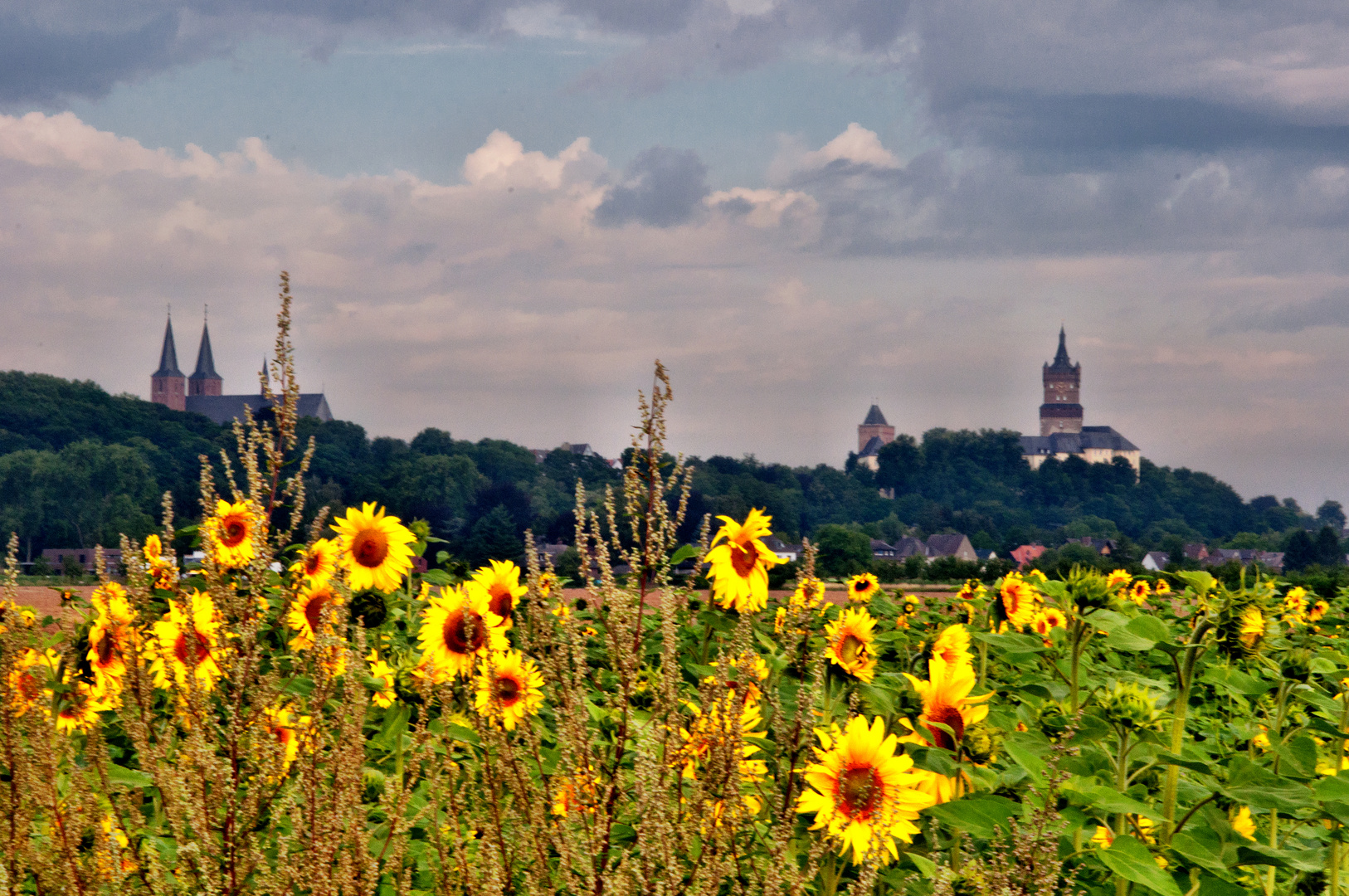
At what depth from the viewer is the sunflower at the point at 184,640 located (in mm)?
2869

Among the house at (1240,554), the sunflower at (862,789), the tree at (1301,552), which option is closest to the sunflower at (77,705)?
the sunflower at (862,789)

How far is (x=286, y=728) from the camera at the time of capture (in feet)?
8.74

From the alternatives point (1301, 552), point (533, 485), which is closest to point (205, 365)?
point (533, 485)

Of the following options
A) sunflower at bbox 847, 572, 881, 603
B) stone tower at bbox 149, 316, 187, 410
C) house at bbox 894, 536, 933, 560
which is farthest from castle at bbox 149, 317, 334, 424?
sunflower at bbox 847, 572, 881, 603

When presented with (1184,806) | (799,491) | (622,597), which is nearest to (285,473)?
(622,597)

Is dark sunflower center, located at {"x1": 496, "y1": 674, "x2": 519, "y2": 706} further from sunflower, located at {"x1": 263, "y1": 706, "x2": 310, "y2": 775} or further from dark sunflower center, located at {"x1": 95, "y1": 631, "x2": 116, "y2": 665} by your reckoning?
dark sunflower center, located at {"x1": 95, "y1": 631, "x2": 116, "y2": 665}

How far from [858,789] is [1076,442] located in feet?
561

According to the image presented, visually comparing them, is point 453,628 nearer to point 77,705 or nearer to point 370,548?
point 370,548

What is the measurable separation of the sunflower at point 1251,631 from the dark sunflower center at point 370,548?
318 cm

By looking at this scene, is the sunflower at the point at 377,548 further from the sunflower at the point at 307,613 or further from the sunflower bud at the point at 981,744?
the sunflower bud at the point at 981,744

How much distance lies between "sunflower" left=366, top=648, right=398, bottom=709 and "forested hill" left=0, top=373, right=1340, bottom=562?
22.3 m

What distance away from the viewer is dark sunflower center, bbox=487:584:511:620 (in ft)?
13.7

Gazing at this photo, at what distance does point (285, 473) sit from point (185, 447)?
91.1 meters

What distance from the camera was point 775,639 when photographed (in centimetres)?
441
